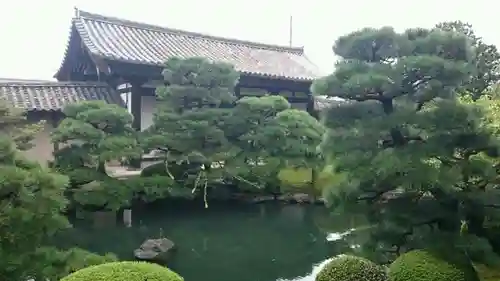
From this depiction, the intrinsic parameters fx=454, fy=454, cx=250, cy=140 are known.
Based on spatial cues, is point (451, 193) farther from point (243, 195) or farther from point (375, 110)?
point (243, 195)

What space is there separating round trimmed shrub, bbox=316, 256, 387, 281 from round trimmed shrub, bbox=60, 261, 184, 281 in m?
1.70

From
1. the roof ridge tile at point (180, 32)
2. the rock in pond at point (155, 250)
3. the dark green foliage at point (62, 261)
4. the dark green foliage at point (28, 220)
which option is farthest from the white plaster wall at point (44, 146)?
the dark green foliage at point (62, 261)

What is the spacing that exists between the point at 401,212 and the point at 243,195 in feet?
20.6

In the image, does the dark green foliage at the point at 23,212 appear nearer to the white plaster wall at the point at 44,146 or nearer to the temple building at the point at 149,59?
the white plaster wall at the point at 44,146

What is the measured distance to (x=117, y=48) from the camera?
1112 centimetres

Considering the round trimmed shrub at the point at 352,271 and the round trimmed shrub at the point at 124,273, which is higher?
the round trimmed shrub at the point at 124,273

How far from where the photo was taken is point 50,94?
1034 cm

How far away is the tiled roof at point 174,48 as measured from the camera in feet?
36.3

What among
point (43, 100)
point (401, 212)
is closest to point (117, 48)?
point (43, 100)

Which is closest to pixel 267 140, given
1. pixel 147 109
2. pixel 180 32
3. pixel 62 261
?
pixel 147 109

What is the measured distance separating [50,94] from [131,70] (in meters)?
1.90

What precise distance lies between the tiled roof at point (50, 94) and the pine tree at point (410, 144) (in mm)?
6982

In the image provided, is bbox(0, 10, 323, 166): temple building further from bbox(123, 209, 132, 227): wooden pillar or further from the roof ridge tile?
bbox(123, 209, 132, 227): wooden pillar

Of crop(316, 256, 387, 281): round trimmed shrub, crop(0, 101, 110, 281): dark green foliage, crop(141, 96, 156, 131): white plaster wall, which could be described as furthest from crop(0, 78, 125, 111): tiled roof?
crop(316, 256, 387, 281): round trimmed shrub
